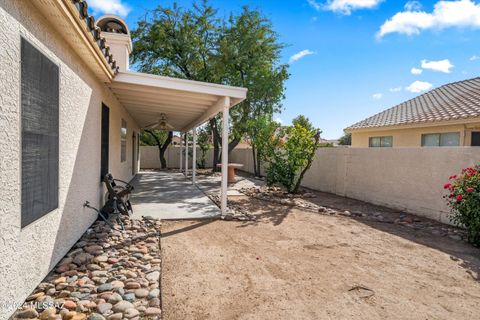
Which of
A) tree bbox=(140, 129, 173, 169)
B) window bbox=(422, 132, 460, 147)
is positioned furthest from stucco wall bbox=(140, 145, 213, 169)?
window bbox=(422, 132, 460, 147)

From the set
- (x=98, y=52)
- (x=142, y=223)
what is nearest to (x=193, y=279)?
(x=142, y=223)

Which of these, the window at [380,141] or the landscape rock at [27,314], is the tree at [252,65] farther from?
the landscape rock at [27,314]

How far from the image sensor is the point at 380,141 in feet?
45.2

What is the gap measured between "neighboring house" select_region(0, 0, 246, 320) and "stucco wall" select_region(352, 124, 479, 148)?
10928 mm

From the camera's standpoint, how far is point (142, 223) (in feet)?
19.5

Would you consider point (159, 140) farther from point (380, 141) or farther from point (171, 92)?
point (171, 92)

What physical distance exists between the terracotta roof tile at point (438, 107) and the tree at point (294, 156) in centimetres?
454

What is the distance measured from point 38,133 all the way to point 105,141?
12.5 ft

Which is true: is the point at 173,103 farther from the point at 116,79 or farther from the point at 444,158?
the point at 444,158

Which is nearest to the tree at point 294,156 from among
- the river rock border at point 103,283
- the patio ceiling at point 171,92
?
the patio ceiling at point 171,92

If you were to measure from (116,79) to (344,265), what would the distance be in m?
5.38

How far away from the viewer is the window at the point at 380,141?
43.0ft

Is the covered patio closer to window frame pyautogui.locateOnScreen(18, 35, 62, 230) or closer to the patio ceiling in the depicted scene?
the patio ceiling

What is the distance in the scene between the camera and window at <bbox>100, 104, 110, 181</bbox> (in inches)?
253
